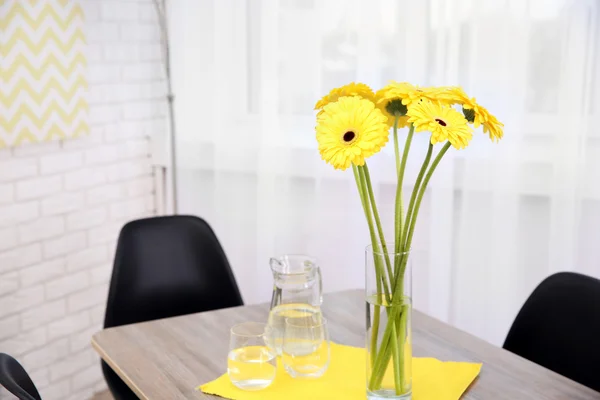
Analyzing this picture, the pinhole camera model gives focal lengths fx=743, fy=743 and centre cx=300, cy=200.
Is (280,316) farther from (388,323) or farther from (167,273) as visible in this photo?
(167,273)

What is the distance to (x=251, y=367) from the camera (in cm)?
139

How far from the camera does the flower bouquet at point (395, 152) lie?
1.17 metres

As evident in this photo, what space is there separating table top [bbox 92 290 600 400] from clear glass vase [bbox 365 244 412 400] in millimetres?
175

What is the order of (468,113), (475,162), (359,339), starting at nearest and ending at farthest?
1. (468,113)
2. (359,339)
3. (475,162)

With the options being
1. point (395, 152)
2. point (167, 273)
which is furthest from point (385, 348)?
point (167, 273)

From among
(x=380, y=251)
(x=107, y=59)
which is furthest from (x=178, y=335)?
(x=107, y=59)

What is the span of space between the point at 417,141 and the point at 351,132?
1.31 m

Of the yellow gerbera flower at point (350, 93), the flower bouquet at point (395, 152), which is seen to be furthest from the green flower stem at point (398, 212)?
the yellow gerbera flower at point (350, 93)

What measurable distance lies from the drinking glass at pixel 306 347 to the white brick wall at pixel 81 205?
148 centimetres

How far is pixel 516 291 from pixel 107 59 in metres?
1.75

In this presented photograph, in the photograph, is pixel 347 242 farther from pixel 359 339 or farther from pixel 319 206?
pixel 359 339

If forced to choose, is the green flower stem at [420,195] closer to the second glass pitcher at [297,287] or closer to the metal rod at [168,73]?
the second glass pitcher at [297,287]

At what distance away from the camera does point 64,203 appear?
9.05ft

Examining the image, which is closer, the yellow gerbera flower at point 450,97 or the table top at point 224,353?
the yellow gerbera flower at point 450,97
